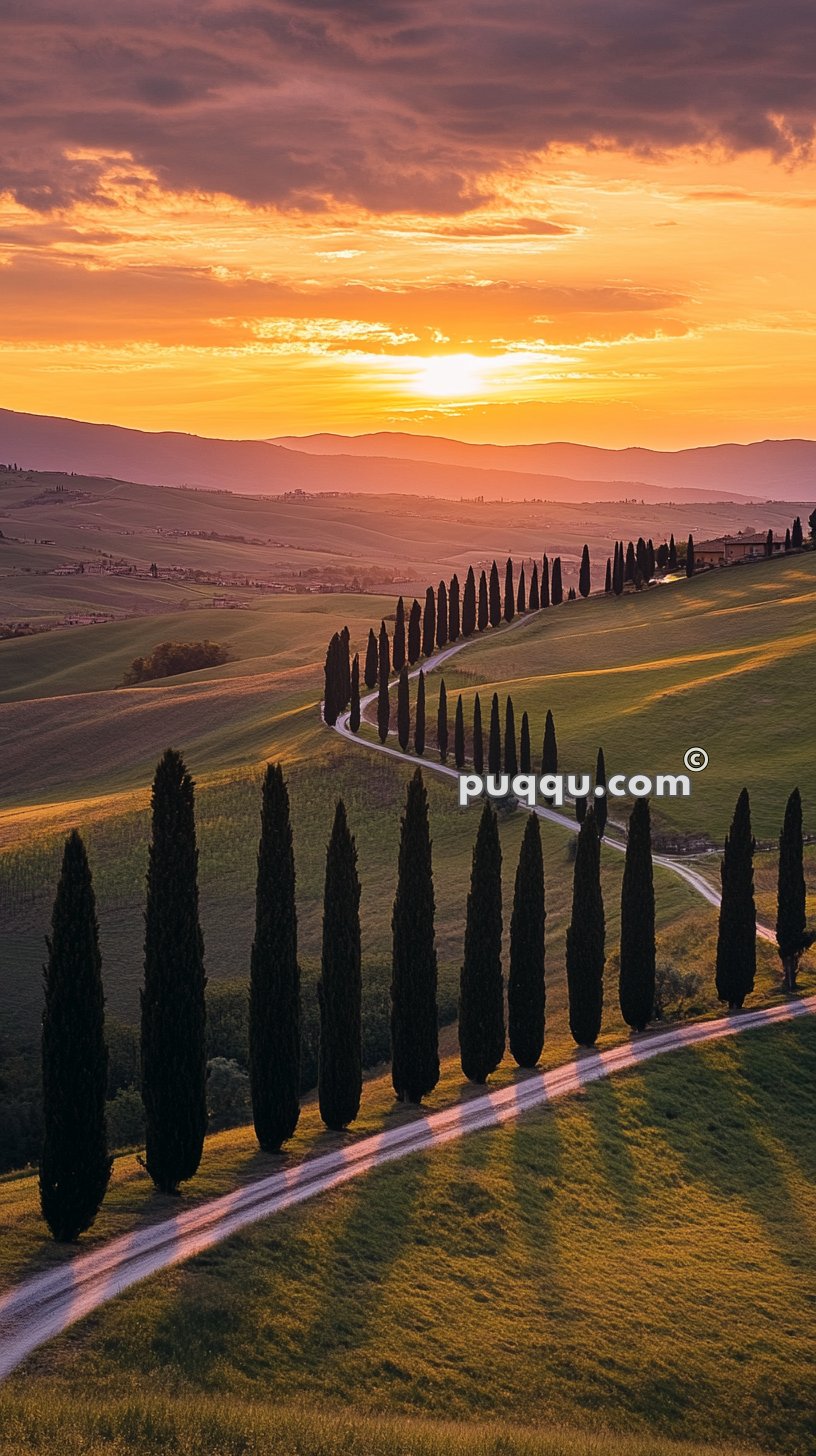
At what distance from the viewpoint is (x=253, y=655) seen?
6850 inches

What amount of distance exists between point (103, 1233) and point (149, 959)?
6.30 metres

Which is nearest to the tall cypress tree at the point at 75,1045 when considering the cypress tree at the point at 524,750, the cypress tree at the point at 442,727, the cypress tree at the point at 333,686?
the cypress tree at the point at 524,750

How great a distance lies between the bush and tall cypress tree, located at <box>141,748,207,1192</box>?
424 feet

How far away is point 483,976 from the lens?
139 ft

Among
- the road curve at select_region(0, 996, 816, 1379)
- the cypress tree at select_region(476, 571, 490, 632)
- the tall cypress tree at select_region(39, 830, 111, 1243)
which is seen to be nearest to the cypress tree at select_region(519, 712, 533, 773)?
the road curve at select_region(0, 996, 816, 1379)

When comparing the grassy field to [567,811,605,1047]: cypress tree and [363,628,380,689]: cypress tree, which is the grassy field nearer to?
[567,811,605,1047]: cypress tree

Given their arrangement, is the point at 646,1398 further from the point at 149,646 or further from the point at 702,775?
the point at 149,646

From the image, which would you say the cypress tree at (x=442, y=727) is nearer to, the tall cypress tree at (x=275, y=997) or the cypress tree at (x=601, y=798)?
the cypress tree at (x=601, y=798)

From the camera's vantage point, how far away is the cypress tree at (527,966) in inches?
1703

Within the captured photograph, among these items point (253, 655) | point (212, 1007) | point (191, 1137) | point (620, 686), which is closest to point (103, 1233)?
point (191, 1137)

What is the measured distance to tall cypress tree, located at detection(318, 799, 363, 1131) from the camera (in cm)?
3644

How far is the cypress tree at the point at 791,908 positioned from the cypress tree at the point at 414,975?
1674cm

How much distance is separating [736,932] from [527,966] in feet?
30.6

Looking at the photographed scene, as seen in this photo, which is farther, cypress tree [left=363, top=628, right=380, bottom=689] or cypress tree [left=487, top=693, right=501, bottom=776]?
cypress tree [left=363, top=628, right=380, bottom=689]
